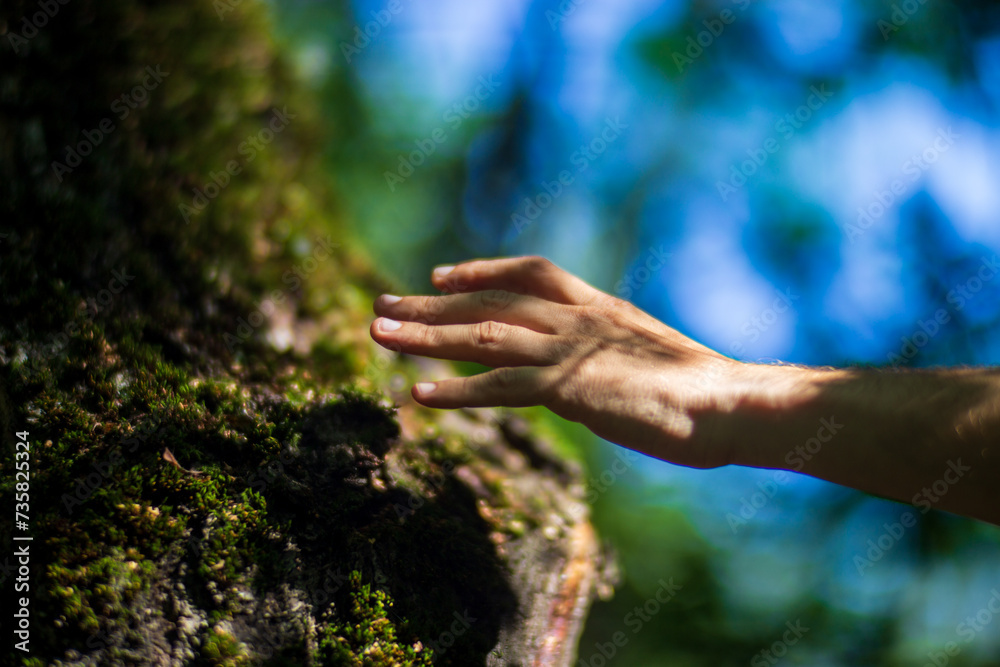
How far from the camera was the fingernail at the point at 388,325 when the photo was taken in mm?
1569

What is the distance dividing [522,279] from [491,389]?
519 millimetres

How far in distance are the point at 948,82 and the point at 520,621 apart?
676 centimetres

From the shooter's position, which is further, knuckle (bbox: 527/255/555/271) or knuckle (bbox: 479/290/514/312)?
knuckle (bbox: 527/255/555/271)

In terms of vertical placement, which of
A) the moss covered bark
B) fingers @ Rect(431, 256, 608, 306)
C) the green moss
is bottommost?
the green moss

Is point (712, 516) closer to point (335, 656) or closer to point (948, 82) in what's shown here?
point (948, 82)

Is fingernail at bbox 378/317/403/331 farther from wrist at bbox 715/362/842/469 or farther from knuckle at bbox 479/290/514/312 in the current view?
wrist at bbox 715/362/842/469

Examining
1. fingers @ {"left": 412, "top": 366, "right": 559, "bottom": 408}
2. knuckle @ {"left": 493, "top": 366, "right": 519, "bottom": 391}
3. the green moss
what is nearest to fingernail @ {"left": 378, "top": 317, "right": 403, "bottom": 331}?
fingers @ {"left": 412, "top": 366, "right": 559, "bottom": 408}

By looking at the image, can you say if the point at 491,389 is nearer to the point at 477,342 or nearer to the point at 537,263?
the point at 477,342

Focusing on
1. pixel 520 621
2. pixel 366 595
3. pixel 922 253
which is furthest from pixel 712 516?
pixel 366 595

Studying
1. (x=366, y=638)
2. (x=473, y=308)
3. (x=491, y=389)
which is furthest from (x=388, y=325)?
(x=366, y=638)

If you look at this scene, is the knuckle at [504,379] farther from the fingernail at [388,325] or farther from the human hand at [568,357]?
the fingernail at [388,325]

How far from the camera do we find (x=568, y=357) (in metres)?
1.52

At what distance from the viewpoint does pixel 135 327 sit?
4.55 feet

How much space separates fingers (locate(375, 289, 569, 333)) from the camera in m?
1.66
